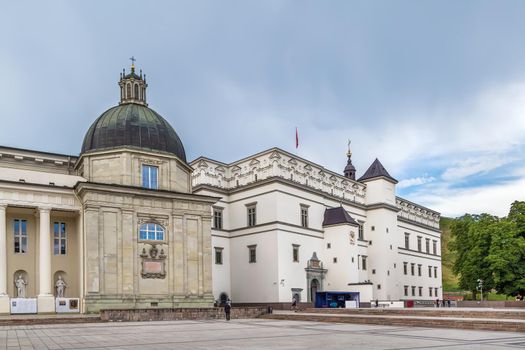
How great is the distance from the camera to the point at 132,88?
4909cm

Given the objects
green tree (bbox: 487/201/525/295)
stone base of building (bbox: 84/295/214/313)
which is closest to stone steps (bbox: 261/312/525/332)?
stone base of building (bbox: 84/295/214/313)

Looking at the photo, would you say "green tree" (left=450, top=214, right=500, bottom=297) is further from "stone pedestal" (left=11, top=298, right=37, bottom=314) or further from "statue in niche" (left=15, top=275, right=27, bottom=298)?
"statue in niche" (left=15, top=275, right=27, bottom=298)

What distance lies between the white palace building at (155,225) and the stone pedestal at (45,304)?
72mm

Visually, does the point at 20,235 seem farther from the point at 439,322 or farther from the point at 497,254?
the point at 497,254

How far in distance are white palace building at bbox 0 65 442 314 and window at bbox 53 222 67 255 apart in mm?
80

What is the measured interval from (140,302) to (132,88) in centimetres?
1947

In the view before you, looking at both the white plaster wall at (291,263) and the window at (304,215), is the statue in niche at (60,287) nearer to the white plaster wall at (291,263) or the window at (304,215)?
the white plaster wall at (291,263)

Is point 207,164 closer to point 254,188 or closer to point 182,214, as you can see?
point 254,188

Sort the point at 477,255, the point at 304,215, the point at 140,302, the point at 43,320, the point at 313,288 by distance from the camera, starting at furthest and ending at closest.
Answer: the point at 477,255
the point at 304,215
the point at 313,288
the point at 140,302
the point at 43,320

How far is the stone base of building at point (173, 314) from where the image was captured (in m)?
35.0

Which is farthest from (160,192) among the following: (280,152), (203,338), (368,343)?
(368,343)

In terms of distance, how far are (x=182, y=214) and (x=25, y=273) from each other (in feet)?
A: 41.5

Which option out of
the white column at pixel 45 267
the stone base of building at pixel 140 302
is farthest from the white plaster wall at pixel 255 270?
the white column at pixel 45 267

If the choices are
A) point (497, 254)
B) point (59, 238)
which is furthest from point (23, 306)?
point (497, 254)
